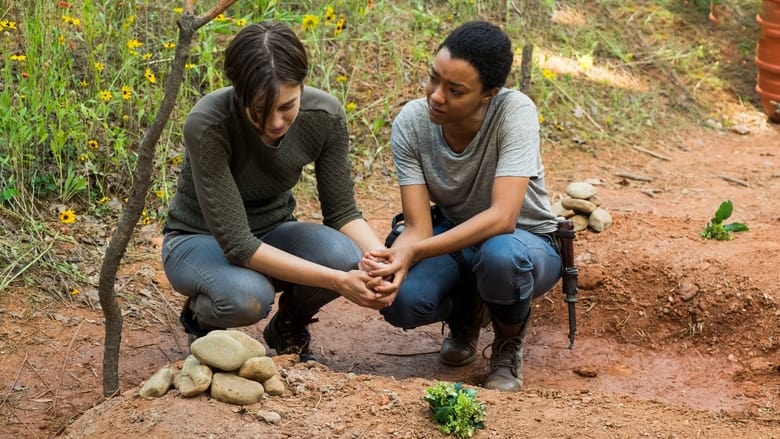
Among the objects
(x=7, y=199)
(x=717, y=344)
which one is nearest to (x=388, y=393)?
(x=717, y=344)

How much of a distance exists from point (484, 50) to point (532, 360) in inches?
53.7

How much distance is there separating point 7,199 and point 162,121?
2.04 metres

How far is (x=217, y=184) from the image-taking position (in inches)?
120

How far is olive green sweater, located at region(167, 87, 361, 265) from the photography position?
304cm

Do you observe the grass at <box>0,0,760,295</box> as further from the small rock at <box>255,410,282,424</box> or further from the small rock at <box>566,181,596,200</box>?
the small rock at <box>255,410,282,424</box>

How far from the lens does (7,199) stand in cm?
437

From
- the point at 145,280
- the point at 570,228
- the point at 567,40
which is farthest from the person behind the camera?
the point at 567,40

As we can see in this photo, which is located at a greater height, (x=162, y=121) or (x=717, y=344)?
(x=162, y=121)

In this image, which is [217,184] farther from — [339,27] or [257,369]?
[339,27]

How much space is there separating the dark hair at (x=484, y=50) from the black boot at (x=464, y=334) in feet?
3.05

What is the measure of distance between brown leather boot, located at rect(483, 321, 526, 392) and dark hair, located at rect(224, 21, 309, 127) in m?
1.24

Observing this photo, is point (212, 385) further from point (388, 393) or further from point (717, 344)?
point (717, 344)

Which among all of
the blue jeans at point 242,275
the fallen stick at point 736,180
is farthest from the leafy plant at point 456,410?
the fallen stick at point 736,180

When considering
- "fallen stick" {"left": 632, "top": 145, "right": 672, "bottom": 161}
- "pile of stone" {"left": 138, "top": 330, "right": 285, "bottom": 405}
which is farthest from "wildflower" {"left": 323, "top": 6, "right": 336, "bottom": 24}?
"pile of stone" {"left": 138, "top": 330, "right": 285, "bottom": 405}
